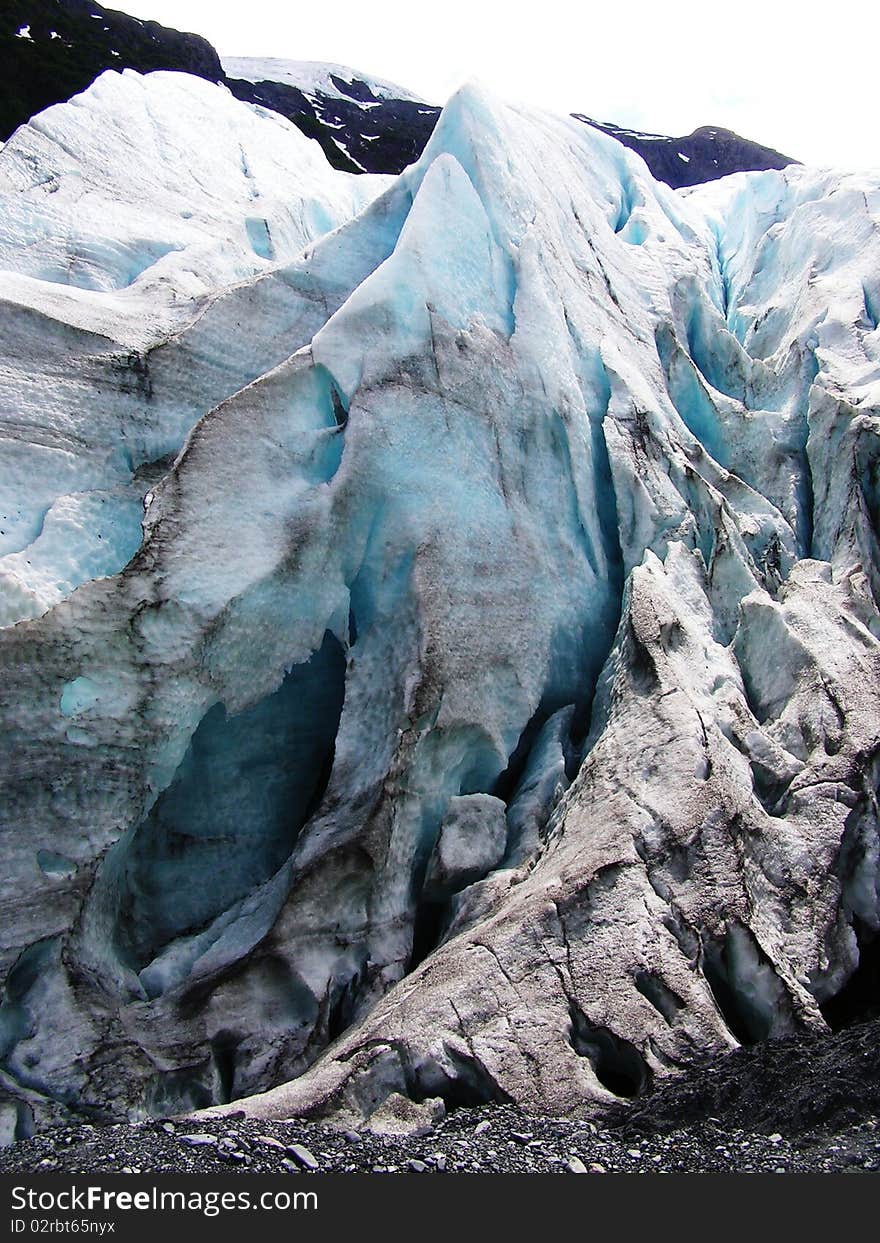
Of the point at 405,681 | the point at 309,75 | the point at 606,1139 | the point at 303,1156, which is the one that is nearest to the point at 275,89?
the point at 309,75

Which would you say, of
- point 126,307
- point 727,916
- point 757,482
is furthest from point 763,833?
point 126,307

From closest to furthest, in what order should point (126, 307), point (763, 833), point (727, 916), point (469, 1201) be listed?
point (469, 1201), point (727, 916), point (763, 833), point (126, 307)

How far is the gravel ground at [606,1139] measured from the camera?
212 inches

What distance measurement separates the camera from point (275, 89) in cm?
3644

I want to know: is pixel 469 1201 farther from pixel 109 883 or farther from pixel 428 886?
pixel 109 883

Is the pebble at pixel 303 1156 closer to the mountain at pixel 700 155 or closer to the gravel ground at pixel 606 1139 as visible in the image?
the gravel ground at pixel 606 1139

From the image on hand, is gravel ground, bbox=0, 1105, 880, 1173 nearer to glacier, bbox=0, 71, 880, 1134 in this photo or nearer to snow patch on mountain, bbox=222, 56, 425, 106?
glacier, bbox=0, 71, 880, 1134

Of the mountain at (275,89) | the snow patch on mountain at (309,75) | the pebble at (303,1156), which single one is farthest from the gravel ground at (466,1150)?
the snow patch on mountain at (309,75)

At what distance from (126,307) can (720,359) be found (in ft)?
30.8

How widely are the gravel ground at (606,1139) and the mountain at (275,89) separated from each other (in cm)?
2762

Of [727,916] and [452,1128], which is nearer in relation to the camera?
[452,1128]

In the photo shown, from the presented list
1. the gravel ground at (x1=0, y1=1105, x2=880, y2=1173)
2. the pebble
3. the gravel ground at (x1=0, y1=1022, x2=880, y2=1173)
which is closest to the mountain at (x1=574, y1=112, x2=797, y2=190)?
the gravel ground at (x1=0, y1=1022, x2=880, y2=1173)

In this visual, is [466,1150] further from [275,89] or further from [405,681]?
[275,89]

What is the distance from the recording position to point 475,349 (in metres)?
10.4
